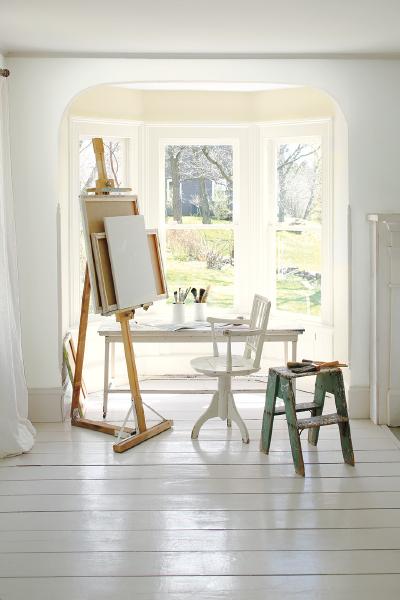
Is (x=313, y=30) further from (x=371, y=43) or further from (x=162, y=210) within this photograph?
(x=162, y=210)

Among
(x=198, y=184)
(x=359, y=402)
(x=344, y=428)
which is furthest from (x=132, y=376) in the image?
(x=198, y=184)

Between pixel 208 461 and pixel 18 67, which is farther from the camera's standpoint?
pixel 18 67

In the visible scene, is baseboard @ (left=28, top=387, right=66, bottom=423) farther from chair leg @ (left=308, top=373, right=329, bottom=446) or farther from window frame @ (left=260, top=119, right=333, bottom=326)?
window frame @ (left=260, top=119, right=333, bottom=326)

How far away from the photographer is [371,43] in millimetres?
5770

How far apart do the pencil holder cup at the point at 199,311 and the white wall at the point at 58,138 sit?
Result: 1.31 m

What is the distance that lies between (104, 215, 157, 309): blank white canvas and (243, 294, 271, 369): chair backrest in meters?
0.76

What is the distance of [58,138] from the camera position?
6105 millimetres

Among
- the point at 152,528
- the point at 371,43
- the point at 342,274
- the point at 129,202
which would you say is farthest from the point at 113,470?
the point at 371,43

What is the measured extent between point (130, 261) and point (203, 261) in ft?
7.46

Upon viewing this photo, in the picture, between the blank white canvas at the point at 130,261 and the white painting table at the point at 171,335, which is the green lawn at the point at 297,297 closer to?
the white painting table at the point at 171,335

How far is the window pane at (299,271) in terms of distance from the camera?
24.4 ft

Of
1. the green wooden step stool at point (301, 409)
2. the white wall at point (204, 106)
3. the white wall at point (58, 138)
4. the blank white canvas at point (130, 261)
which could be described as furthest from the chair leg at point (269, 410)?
the white wall at point (204, 106)

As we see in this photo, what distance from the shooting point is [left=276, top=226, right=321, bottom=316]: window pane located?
7.45 m

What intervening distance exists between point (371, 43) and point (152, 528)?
3543 mm
